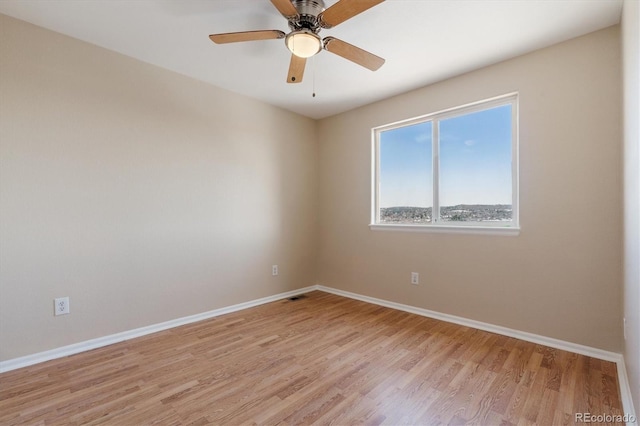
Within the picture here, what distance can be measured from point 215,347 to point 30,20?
2660 mm

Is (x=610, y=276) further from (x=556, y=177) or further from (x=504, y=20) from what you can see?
(x=504, y=20)

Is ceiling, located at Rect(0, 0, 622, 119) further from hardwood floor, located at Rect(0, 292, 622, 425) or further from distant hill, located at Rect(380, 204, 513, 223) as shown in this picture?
hardwood floor, located at Rect(0, 292, 622, 425)

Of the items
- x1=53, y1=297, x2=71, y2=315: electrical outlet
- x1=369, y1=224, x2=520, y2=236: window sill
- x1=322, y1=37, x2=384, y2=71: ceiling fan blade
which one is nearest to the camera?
x1=322, y1=37, x2=384, y2=71: ceiling fan blade

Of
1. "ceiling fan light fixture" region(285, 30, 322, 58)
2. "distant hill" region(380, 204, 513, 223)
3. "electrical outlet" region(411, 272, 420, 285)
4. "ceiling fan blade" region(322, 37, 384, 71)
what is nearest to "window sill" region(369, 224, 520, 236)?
"distant hill" region(380, 204, 513, 223)

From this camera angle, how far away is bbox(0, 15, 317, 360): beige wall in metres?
2.02

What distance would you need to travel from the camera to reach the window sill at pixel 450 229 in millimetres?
2494

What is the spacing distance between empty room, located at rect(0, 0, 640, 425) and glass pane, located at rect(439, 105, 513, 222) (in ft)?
0.06

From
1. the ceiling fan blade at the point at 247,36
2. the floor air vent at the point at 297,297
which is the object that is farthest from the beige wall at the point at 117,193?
the ceiling fan blade at the point at 247,36

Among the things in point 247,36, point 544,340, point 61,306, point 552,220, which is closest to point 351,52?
point 247,36

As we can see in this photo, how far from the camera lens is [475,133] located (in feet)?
9.14

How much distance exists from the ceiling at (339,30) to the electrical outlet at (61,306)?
196 cm

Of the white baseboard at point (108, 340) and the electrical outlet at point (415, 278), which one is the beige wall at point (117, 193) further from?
the electrical outlet at point (415, 278)

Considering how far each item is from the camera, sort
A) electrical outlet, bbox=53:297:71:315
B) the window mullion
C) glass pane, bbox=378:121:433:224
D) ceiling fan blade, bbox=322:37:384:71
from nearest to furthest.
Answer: ceiling fan blade, bbox=322:37:384:71 → electrical outlet, bbox=53:297:71:315 → the window mullion → glass pane, bbox=378:121:433:224

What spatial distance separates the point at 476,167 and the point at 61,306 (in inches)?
142
